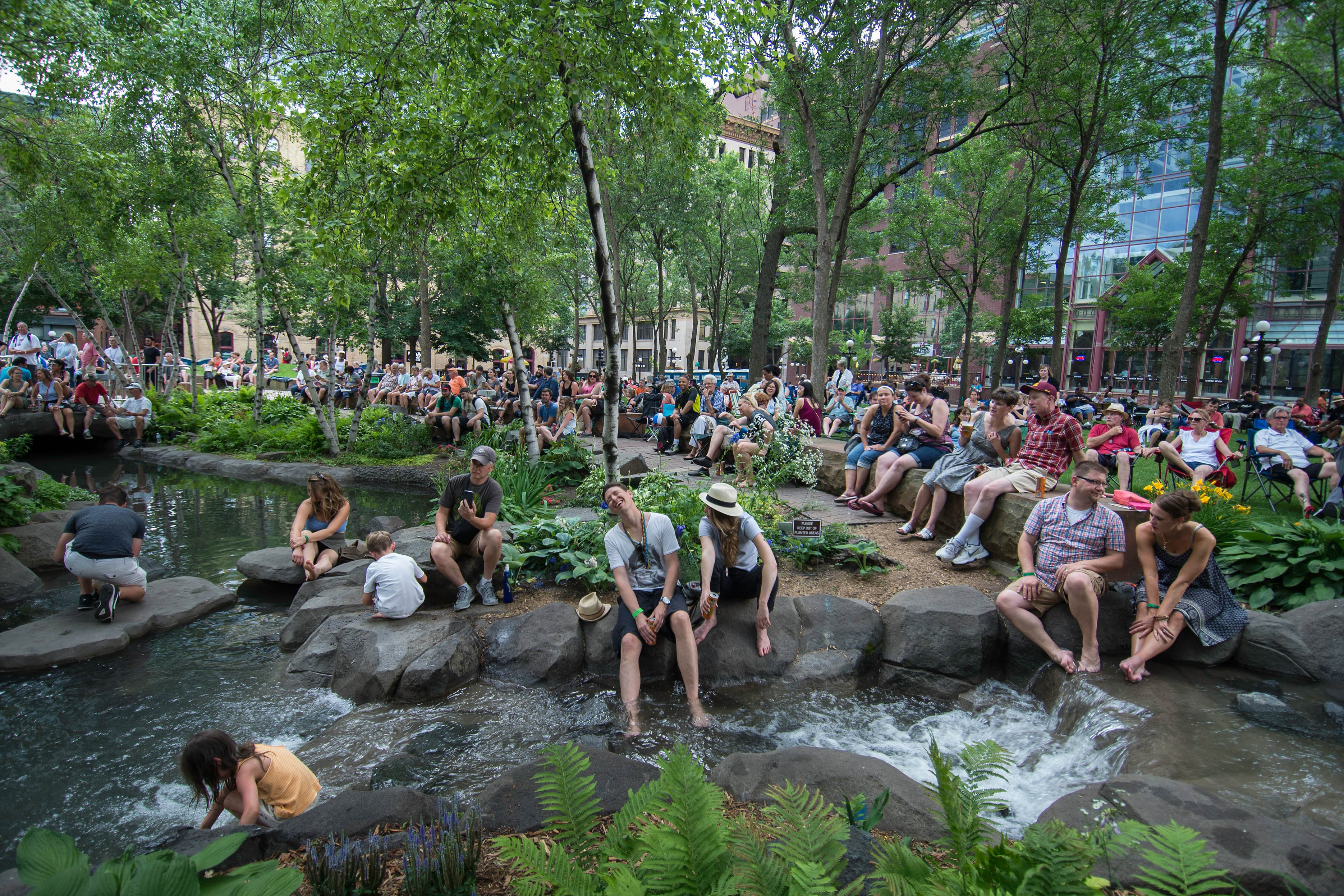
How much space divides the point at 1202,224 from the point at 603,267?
1016 centimetres

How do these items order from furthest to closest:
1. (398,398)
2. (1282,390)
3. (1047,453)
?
(1282,390) → (398,398) → (1047,453)

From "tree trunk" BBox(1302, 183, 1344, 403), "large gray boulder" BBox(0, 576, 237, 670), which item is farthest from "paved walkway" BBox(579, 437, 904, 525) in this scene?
"tree trunk" BBox(1302, 183, 1344, 403)

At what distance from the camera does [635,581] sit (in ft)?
16.1

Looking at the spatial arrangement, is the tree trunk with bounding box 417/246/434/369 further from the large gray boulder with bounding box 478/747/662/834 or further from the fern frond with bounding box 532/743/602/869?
the fern frond with bounding box 532/743/602/869

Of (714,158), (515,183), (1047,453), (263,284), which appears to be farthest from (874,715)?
(714,158)

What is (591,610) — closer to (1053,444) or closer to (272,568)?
(272,568)

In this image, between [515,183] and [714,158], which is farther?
[714,158]

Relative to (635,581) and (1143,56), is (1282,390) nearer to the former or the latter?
(1143,56)

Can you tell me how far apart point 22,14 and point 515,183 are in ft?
16.1

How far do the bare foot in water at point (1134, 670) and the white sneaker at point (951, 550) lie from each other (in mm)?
1984

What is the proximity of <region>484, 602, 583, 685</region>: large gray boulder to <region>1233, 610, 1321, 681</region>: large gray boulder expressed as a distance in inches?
183

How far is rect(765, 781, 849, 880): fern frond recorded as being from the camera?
1.72m

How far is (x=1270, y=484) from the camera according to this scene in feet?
29.0

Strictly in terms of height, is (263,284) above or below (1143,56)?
below
